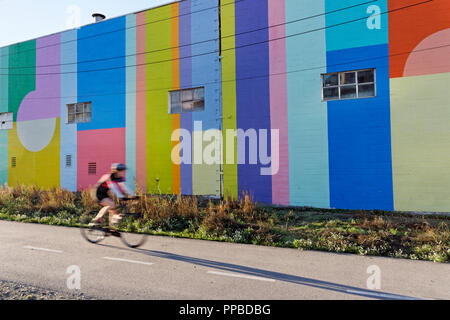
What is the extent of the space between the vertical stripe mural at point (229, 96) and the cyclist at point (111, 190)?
627 cm

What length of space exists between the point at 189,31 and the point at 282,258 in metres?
11.4

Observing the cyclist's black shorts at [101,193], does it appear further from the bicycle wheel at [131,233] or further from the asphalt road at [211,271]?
the asphalt road at [211,271]

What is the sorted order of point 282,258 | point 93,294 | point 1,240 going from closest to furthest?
point 93,294 → point 282,258 → point 1,240

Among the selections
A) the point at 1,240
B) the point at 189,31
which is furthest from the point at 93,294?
the point at 189,31

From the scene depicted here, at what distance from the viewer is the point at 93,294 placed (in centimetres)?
432

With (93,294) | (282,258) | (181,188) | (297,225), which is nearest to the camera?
(93,294)

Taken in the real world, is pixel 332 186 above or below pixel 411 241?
above

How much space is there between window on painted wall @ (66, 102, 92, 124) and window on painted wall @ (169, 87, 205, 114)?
5.13m

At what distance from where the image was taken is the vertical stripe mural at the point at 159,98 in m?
14.1

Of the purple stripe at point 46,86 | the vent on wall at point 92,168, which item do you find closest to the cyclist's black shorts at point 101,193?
the vent on wall at point 92,168

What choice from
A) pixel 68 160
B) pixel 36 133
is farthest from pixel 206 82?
pixel 36 133

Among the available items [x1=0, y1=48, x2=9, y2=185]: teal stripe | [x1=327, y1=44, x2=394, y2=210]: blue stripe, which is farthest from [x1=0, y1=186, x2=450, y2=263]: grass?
[x1=0, y1=48, x2=9, y2=185]: teal stripe

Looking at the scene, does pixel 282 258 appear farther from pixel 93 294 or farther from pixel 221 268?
pixel 93 294
